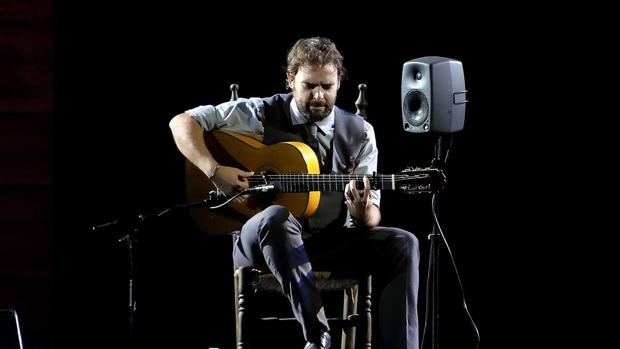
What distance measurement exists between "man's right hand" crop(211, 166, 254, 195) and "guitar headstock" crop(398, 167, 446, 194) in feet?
1.93

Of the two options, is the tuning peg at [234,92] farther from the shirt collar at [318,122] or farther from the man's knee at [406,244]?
the man's knee at [406,244]

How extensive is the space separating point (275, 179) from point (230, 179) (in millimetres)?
169

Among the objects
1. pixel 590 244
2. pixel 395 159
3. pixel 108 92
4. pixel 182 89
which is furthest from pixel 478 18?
pixel 108 92

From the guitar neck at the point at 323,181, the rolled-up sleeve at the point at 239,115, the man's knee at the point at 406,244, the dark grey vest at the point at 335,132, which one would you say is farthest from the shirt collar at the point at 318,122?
the man's knee at the point at 406,244

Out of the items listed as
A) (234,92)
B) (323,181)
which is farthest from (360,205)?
(234,92)

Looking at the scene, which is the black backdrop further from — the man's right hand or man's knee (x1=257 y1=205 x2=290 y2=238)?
man's knee (x1=257 y1=205 x2=290 y2=238)

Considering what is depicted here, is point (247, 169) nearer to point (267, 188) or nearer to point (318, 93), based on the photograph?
point (267, 188)

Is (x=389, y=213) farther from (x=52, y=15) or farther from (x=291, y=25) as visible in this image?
(x=52, y=15)

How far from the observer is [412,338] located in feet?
10.0

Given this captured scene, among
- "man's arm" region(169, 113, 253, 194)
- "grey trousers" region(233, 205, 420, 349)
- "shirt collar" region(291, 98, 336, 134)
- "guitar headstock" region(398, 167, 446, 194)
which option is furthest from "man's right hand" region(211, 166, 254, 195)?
"guitar headstock" region(398, 167, 446, 194)

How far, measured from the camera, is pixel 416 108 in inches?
126

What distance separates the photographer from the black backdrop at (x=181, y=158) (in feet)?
12.4

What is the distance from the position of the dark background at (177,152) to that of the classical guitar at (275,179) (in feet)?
1.75

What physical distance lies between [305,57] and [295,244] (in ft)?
2.49
